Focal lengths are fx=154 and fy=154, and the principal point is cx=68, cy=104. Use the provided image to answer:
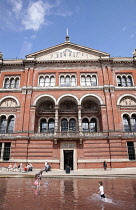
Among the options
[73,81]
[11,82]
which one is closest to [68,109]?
[73,81]

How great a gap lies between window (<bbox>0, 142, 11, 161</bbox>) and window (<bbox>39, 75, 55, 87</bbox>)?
Answer: 38.7 ft

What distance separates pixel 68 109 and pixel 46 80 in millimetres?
6824

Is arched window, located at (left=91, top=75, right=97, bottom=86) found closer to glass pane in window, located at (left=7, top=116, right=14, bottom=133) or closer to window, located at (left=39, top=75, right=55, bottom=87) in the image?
window, located at (left=39, top=75, right=55, bottom=87)

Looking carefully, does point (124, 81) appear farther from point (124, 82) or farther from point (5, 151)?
point (5, 151)

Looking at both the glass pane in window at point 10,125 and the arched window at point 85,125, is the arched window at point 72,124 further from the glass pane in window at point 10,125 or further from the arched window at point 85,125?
the glass pane in window at point 10,125

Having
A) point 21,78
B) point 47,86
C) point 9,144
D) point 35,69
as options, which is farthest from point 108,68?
point 9,144

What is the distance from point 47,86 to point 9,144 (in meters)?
11.6

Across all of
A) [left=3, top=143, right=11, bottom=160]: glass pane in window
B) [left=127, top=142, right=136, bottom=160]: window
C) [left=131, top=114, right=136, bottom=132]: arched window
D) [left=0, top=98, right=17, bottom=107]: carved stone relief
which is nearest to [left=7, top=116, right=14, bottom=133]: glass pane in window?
[left=0, top=98, right=17, bottom=107]: carved stone relief

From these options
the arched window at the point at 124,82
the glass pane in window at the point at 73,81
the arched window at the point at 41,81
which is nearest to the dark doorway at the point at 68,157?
the glass pane in window at the point at 73,81

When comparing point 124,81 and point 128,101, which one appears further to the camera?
point 124,81

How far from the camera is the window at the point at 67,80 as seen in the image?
2849 cm

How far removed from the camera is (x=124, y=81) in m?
28.8

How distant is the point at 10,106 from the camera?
27.2m

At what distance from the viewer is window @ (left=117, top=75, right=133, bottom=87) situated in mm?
28562
